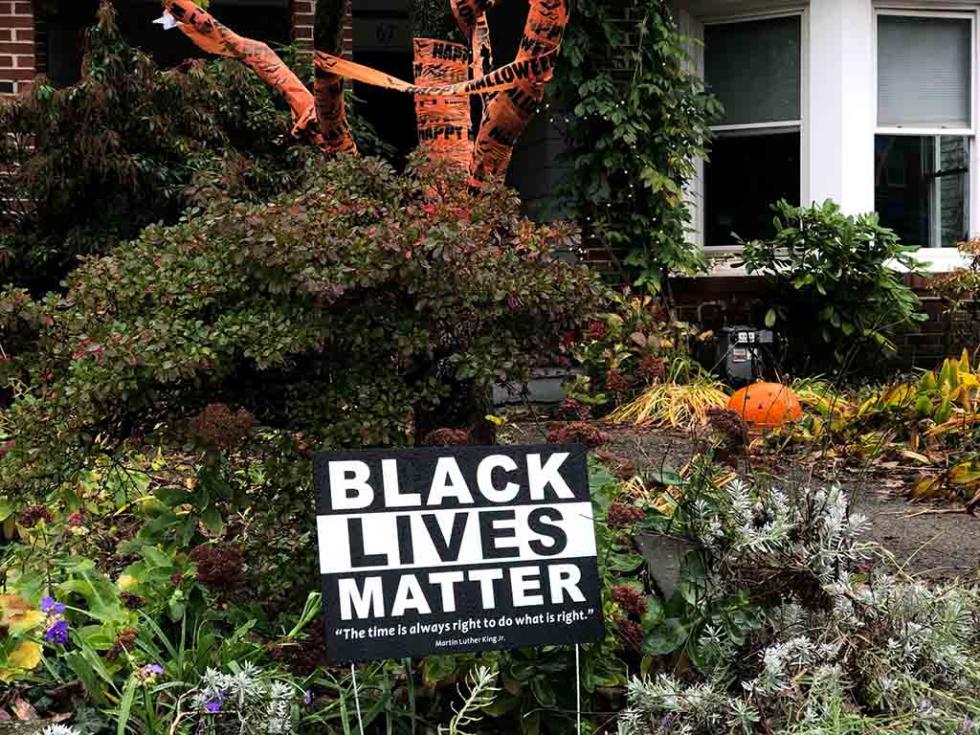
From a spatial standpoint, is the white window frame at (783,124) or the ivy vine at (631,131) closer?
the ivy vine at (631,131)

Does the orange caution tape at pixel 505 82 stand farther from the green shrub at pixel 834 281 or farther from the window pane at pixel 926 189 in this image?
the window pane at pixel 926 189

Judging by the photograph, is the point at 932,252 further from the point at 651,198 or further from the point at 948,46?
the point at 651,198

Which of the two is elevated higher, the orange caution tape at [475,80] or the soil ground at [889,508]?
the orange caution tape at [475,80]

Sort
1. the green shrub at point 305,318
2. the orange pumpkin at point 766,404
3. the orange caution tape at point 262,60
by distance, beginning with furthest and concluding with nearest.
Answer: the orange pumpkin at point 766,404 < the orange caution tape at point 262,60 < the green shrub at point 305,318

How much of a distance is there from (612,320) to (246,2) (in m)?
5.64

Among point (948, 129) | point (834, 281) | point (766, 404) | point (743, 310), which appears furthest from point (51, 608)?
point (948, 129)

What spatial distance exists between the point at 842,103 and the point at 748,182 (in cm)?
95

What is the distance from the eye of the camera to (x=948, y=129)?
9570mm

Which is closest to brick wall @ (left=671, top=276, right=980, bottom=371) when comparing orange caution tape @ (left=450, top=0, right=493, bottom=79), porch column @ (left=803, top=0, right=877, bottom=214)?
porch column @ (left=803, top=0, right=877, bottom=214)

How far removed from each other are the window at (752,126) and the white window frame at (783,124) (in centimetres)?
1

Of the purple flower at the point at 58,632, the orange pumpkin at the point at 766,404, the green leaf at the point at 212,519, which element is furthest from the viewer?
the orange pumpkin at the point at 766,404

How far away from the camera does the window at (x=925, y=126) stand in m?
9.52

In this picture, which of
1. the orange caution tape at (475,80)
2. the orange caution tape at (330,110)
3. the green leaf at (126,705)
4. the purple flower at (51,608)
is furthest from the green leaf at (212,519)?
the orange caution tape at (475,80)

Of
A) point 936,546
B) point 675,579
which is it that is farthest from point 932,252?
point 675,579
